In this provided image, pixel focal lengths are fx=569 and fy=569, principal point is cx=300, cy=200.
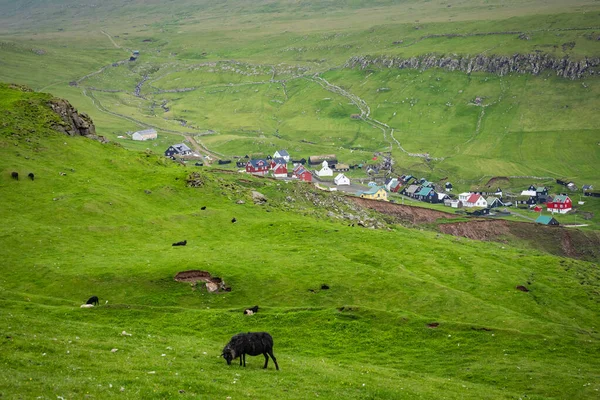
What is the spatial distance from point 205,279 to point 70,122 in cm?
6037

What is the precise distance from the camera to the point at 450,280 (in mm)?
66875

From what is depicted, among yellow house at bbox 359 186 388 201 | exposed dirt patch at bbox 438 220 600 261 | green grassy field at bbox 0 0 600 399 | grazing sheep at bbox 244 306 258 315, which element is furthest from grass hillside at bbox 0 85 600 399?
yellow house at bbox 359 186 388 201

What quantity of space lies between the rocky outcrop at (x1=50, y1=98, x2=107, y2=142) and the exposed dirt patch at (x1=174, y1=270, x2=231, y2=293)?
183 ft

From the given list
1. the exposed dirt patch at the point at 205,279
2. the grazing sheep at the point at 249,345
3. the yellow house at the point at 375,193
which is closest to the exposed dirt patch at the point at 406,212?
the yellow house at the point at 375,193

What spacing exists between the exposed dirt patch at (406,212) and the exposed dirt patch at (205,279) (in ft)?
296

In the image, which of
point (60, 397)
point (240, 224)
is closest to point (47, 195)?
point (240, 224)

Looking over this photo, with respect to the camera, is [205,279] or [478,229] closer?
[205,279]

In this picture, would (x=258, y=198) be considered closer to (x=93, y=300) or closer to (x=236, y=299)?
(x=236, y=299)

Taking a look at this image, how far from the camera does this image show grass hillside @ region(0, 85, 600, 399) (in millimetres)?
31641

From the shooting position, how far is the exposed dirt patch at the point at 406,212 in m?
148

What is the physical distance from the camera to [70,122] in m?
104

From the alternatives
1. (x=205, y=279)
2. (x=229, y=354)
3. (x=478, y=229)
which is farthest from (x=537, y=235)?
(x=229, y=354)

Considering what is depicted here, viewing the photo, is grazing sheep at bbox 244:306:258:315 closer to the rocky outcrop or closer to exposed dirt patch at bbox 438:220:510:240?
the rocky outcrop

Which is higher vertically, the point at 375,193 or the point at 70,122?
the point at 70,122
